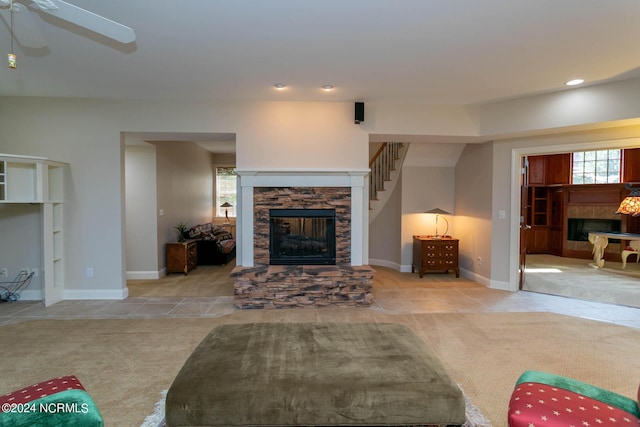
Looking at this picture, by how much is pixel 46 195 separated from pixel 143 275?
2.12 m

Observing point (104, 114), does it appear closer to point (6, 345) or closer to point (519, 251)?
point (6, 345)

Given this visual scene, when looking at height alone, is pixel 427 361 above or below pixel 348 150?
below

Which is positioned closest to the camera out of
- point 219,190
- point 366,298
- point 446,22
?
point 446,22

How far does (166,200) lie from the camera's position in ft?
20.5

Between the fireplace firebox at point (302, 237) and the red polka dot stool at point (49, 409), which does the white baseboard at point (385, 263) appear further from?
the red polka dot stool at point (49, 409)

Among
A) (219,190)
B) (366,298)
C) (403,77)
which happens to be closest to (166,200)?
(219,190)

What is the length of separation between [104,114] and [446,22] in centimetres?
443

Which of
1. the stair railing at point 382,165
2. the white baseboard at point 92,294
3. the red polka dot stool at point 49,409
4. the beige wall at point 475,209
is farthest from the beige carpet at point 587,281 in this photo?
the white baseboard at point 92,294

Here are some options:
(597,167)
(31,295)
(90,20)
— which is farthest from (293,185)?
(597,167)

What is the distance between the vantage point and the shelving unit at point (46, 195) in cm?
396

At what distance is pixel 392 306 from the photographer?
14.1ft

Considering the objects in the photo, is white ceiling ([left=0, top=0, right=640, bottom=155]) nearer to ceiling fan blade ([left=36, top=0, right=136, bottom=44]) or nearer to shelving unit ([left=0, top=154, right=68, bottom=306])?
ceiling fan blade ([left=36, top=0, right=136, bottom=44])

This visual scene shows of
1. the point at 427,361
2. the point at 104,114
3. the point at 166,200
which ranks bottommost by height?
the point at 427,361

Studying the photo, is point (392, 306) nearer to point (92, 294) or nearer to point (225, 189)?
point (92, 294)
